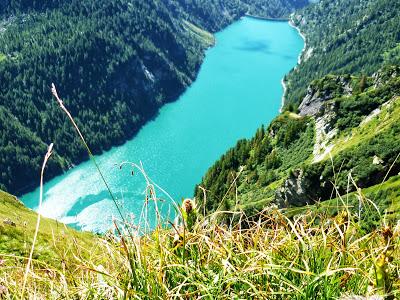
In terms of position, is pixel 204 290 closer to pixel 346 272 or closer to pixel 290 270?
pixel 290 270

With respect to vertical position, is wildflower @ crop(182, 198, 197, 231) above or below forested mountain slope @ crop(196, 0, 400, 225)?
above

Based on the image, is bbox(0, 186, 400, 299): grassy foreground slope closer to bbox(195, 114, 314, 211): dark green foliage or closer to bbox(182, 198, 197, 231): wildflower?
bbox(182, 198, 197, 231): wildflower

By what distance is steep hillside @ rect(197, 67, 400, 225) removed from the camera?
242ft

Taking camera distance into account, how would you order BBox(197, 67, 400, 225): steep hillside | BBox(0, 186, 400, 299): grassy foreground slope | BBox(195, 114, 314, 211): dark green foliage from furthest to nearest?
1. BBox(195, 114, 314, 211): dark green foliage
2. BBox(197, 67, 400, 225): steep hillside
3. BBox(0, 186, 400, 299): grassy foreground slope

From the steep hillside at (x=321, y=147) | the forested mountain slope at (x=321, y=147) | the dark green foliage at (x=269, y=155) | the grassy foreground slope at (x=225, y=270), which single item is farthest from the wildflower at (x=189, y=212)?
the dark green foliage at (x=269, y=155)

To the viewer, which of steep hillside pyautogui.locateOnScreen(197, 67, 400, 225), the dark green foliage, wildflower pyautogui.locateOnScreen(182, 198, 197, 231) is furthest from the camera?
the dark green foliage

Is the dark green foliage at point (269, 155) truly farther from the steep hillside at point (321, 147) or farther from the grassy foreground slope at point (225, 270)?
the grassy foreground slope at point (225, 270)

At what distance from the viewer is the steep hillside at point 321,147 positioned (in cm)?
7388

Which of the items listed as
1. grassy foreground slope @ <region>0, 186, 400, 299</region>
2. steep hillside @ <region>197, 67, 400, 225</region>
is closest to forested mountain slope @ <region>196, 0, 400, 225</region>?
steep hillside @ <region>197, 67, 400, 225</region>

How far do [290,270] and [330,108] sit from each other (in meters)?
121

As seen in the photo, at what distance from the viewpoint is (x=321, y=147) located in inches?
4294

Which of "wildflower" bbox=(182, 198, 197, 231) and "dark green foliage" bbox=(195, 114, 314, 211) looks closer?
"wildflower" bbox=(182, 198, 197, 231)

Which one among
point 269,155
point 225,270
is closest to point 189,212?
point 225,270

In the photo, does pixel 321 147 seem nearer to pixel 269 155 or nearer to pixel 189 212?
pixel 269 155
